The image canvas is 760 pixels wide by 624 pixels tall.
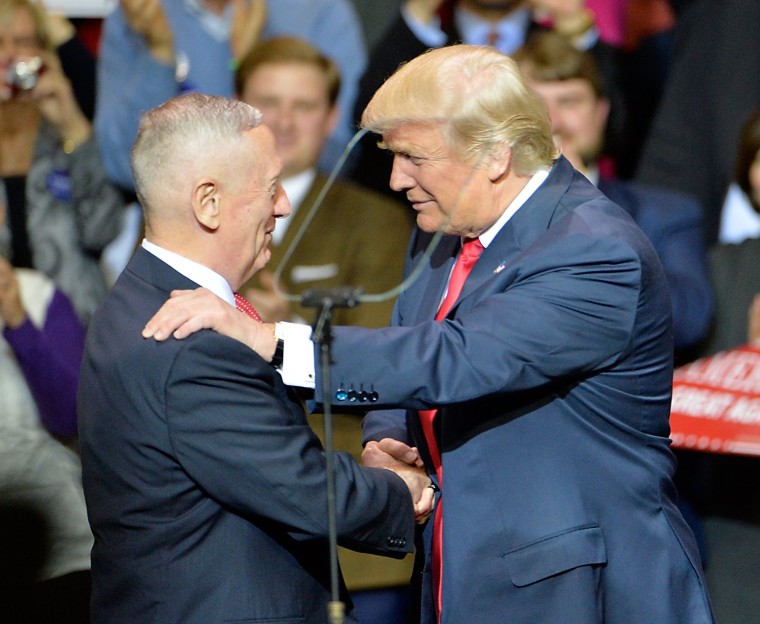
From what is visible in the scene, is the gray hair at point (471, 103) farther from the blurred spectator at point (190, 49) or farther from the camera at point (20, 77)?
the camera at point (20, 77)

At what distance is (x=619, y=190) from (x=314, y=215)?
40.9 inches

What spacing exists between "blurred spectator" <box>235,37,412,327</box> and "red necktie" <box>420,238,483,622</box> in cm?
119

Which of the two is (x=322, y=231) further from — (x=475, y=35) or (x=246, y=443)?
(x=246, y=443)

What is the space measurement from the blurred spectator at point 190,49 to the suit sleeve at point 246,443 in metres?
2.23

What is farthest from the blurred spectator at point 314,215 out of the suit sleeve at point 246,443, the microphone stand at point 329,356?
the microphone stand at point 329,356

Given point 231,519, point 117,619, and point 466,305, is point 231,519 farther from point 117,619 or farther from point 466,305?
point 466,305

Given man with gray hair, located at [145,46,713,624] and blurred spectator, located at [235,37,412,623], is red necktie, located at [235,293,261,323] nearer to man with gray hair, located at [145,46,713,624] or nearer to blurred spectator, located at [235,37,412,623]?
man with gray hair, located at [145,46,713,624]

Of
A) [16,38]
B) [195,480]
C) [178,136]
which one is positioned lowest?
[195,480]

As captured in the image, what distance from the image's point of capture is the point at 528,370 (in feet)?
8.18

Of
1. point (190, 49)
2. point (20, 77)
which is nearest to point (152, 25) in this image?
point (190, 49)

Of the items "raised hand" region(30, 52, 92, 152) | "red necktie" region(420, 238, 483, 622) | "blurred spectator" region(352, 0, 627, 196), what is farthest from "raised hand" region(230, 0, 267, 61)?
"red necktie" region(420, 238, 483, 622)

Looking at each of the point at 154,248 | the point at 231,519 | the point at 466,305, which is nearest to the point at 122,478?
the point at 231,519

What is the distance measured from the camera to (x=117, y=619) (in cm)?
251

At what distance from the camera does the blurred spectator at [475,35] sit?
4.84 metres
